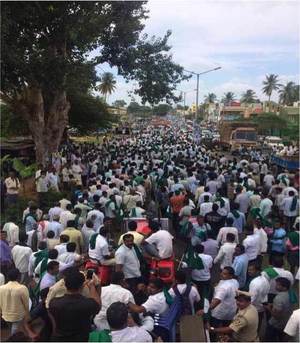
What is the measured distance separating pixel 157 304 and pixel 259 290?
1.44 metres

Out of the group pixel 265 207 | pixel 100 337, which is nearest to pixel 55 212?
pixel 265 207

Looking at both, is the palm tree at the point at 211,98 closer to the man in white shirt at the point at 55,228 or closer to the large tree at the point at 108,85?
the large tree at the point at 108,85

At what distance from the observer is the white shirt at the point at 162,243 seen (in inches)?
296

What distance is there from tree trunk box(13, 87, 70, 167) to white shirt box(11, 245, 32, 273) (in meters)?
12.1

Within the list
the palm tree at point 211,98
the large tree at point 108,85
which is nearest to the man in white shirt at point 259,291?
the large tree at point 108,85

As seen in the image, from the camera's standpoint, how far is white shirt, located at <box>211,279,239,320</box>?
602cm

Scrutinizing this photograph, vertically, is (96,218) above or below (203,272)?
above

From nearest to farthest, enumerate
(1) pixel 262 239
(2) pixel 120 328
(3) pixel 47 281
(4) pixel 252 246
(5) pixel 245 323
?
1. (2) pixel 120 328
2. (5) pixel 245 323
3. (3) pixel 47 281
4. (4) pixel 252 246
5. (1) pixel 262 239

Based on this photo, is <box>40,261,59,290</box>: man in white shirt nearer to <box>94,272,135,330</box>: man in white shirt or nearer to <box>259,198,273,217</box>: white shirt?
<box>94,272,135,330</box>: man in white shirt

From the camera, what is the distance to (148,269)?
7523 millimetres

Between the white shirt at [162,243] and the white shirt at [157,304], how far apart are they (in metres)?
2.10

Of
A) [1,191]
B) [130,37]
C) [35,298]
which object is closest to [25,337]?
[35,298]

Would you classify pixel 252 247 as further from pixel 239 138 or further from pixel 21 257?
pixel 239 138

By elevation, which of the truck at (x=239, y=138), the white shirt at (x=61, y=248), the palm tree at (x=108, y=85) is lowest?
the white shirt at (x=61, y=248)
